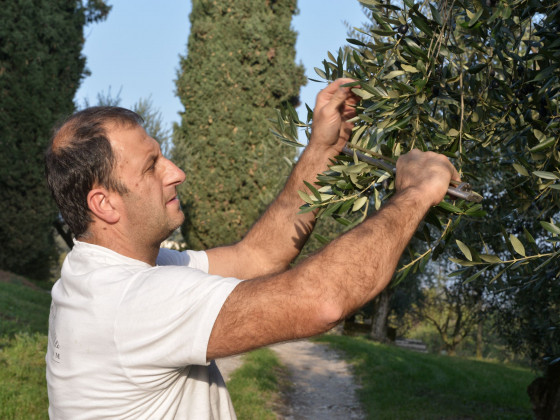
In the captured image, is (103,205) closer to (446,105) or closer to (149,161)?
(149,161)

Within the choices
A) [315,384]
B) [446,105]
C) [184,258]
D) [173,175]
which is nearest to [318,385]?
[315,384]

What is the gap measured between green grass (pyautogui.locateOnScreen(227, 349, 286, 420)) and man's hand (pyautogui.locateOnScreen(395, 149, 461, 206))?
6.82 metres

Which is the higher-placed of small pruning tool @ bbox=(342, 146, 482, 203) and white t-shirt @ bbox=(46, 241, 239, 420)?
small pruning tool @ bbox=(342, 146, 482, 203)

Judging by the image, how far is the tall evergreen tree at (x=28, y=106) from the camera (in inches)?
761

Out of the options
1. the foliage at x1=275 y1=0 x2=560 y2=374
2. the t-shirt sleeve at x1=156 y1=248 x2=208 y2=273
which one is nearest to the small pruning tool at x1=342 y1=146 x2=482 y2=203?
the foliage at x1=275 y1=0 x2=560 y2=374

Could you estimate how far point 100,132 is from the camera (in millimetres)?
2527

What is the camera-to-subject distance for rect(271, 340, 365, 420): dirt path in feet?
32.4

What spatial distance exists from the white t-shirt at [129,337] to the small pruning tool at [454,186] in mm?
733

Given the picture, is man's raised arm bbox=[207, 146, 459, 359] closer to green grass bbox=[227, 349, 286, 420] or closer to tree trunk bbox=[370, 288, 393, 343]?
green grass bbox=[227, 349, 286, 420]

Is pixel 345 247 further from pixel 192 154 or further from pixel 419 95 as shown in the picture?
pixel 192 154

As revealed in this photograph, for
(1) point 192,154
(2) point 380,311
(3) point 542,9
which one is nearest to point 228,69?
(1) point 192,154

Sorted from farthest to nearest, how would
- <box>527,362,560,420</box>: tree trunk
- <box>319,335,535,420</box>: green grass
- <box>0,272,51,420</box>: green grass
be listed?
<box>319,335,535,420</box>: green grass → <box>527,362,560,420</box>: tree trunk → <box>0,272,51,420</box>: green grass

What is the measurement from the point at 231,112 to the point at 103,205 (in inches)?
675

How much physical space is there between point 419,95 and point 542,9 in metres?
0.76
